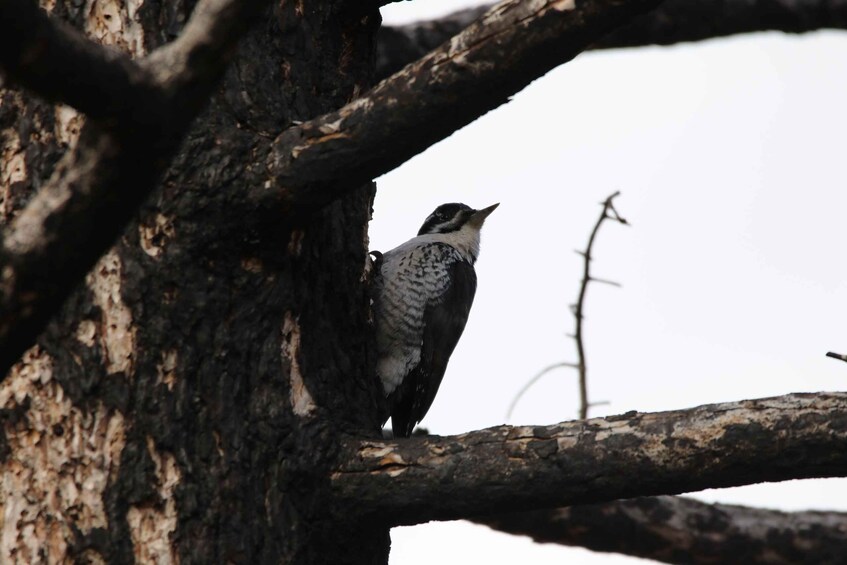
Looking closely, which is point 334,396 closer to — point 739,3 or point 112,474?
point 112,474

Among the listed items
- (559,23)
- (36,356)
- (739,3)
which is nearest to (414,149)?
Answer: (559,23)

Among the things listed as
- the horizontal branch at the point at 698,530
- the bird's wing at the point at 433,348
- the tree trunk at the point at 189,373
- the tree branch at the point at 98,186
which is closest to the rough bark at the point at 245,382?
the tree trunk at the point at 189,373

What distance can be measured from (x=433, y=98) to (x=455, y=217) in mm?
3239

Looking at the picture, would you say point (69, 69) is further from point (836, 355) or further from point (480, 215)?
point (480, 215)

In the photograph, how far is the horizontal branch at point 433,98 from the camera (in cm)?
220

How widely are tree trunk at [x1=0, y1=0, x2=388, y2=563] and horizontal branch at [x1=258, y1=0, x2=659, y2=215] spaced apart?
0.10m

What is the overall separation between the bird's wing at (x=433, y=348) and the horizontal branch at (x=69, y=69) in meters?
3.00

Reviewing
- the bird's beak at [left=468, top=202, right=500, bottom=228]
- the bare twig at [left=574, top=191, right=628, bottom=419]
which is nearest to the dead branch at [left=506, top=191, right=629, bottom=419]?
the bare twig at [left=574, top=191, right=628, bottom=419]

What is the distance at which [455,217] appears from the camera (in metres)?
5.57

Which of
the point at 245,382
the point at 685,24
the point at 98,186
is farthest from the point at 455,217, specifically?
the point at 98,186

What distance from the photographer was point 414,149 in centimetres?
245

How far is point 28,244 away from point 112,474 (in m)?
0.91

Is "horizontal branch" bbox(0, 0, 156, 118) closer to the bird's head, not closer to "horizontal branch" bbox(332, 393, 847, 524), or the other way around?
"horizontal branch" bbox(332, 393, 847, 524)

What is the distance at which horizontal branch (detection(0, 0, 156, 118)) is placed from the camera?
146 centimetres
